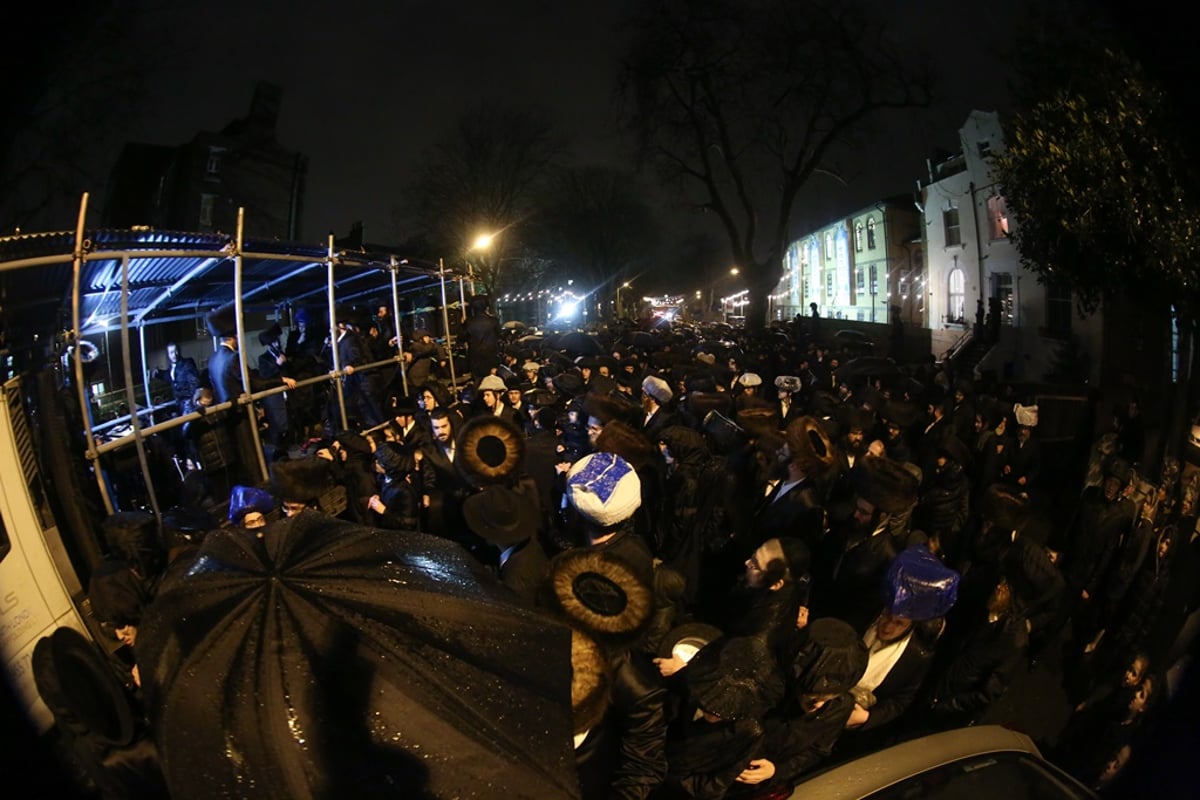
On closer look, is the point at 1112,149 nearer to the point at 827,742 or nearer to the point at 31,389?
the point at 827,742

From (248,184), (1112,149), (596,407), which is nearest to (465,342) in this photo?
(596,407)

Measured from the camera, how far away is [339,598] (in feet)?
5.66

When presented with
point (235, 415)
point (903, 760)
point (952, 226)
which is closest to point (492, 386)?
point (235, 415)

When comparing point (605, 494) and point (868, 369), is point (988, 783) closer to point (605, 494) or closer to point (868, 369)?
point (605, 494)

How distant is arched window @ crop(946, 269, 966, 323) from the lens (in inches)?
1038

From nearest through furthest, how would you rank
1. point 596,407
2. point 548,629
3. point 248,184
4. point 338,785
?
point 338,785 < point 548,629 < point 596,407 < point 248,184

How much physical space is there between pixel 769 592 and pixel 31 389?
4506mm

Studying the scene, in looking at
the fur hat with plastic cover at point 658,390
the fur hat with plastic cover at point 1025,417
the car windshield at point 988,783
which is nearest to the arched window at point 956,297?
the fur hat with plastic cover at point 1025,417

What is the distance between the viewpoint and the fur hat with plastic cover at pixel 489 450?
4.14 m

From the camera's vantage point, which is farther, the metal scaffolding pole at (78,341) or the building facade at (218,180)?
the building facade at (218,180)

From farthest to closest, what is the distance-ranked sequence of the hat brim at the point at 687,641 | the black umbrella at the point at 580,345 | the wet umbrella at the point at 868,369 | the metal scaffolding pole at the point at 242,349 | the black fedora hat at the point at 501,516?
1. the black umbrella at the point at 580,345
2. the wet umbrella at the point at 868,369
3. the metal scaffolding pole at the point at 242,349
4. the black fedora hat at the point at 501,516
5. the hat brim at the point at 687,641

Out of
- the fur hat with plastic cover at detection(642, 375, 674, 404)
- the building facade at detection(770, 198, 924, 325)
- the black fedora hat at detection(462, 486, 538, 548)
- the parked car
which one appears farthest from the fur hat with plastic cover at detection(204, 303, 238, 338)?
the building facade at detection(770, 198, 924, 325)

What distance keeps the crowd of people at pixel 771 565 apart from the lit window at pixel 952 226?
22552mm

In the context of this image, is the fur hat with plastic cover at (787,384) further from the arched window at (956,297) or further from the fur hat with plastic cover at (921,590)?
the arched window at (956,297)
